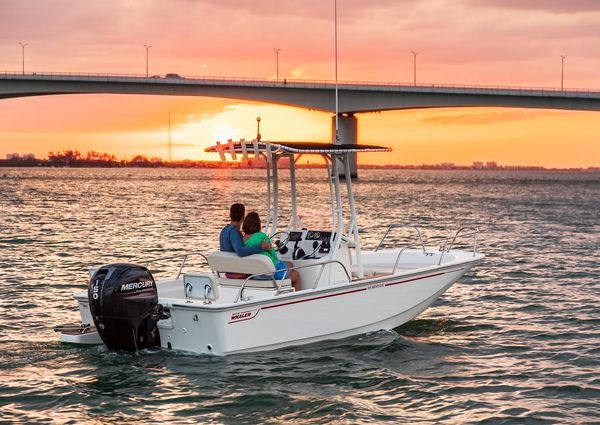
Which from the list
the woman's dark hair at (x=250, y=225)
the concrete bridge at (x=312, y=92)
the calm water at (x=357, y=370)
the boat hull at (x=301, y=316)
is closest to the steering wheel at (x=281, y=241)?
the calm water at (x=357, y=370)

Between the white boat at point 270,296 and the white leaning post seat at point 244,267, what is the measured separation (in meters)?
0.01

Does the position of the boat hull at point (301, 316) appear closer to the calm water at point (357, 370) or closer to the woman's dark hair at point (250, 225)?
the calm water at point (357, 370)

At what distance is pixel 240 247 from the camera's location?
11.5m

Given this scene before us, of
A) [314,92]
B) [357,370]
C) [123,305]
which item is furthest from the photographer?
[314,92]

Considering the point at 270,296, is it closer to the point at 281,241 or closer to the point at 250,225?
the point at 250,225

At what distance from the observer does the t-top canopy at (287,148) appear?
36.8 ft

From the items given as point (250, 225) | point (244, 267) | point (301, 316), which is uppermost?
point (250, 225)

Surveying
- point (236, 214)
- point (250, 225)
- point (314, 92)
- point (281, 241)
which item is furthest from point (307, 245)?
point (314, 92)

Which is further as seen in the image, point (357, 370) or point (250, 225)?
point (250, 225)

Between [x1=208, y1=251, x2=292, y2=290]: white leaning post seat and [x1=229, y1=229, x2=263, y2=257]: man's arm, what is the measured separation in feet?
0.21

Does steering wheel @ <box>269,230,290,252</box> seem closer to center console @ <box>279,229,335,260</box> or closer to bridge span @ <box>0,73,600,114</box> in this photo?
center console @ <box>279,229,335,260</box>

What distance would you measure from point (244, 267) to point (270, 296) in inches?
23.2

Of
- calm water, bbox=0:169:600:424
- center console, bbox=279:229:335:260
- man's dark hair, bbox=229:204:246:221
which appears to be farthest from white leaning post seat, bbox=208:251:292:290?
calm water, bbox=0:169:600:424

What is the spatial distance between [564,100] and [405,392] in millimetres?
76555
